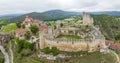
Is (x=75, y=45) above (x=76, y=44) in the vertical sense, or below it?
below

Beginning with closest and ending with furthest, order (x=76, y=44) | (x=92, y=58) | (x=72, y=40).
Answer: (x=92, y=58), (x=76, y=44), (x=72, y=40)

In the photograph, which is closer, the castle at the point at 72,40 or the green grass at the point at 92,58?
the green grass at the point at 92,58

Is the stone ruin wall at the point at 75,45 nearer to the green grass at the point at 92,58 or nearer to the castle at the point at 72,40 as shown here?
the castle at the point at 72,40

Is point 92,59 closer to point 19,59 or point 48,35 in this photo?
point 48,35

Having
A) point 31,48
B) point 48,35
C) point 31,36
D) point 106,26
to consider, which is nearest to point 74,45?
point 48,35

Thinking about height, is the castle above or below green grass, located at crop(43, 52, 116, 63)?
above

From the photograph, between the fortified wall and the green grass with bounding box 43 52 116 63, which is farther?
the fortified wall

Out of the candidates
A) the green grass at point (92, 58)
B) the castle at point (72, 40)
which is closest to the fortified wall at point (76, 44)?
the castle at point (72, 40)

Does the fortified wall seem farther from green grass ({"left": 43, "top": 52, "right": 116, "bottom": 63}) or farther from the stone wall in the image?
green grass ({"left": 43, "top": 52, "right": 116, "bottom": 63})

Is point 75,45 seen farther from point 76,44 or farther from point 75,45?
point 76,44

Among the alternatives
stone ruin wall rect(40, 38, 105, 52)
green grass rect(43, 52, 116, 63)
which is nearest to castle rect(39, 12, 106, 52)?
stone ruin wall rect(40, 38, 105, 52)

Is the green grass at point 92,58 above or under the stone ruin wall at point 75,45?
under

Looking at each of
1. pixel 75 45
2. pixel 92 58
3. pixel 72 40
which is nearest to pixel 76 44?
pixel 75 45
